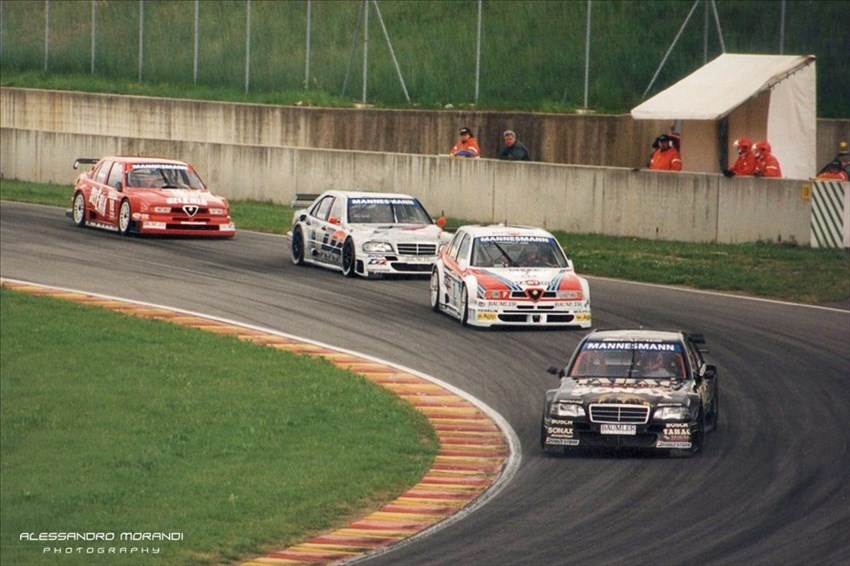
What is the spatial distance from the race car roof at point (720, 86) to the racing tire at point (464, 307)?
11983 mm

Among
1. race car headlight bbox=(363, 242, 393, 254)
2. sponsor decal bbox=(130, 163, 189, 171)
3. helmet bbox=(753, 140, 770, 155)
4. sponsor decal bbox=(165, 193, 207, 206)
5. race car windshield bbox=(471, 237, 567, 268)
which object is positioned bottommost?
race car headlight bbox=(363, 242, 393, 254)

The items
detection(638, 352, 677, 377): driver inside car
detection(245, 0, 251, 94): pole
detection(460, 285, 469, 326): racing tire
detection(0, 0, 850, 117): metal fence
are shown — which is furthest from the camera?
detection(245, 0, 251, 94): pole

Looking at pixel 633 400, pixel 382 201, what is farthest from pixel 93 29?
pixel 633 400

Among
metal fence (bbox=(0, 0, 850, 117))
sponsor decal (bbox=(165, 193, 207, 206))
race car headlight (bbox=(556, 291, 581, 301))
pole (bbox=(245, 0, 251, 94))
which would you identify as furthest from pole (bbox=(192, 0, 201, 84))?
race car headlight (bbox=(556, 291, 581, 301))

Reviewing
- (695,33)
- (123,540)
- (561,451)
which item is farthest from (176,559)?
(695,33)

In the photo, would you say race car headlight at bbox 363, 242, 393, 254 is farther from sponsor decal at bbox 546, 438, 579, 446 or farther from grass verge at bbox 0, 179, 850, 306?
sponsor decal at bbox 546, 438, 579, 446

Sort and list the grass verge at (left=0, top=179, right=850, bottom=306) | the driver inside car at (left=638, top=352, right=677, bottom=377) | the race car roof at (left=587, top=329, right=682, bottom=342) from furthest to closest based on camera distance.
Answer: the grass verge at (left=0, top=179, right=850, bottom=306)
the race car roof at (left=587, top=329, right=682, bottom=342)
the driver inside car at (left=638, top=352, right=677, bottom=377)

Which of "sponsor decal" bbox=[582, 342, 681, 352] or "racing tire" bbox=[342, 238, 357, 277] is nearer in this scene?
"sponsor decal" bbox=[582, 342, 681, 352]

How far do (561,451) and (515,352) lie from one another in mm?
5441

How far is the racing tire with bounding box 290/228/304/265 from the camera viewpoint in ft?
101

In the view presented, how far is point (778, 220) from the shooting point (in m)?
30.8

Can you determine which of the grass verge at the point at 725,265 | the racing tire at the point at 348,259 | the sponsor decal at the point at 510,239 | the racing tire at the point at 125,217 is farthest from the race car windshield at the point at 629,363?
the racing tire at the point at 125,217

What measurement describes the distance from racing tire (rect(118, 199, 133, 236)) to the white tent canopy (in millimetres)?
10863

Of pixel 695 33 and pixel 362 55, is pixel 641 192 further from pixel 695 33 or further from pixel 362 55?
pixel 362 55
